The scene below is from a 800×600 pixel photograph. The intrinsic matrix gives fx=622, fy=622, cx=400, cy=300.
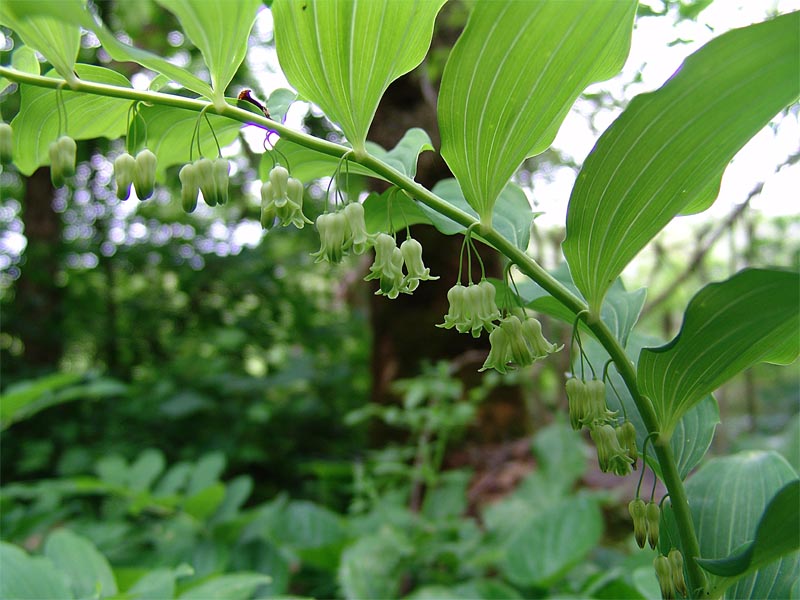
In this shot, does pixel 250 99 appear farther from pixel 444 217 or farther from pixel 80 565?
pixel 80 565

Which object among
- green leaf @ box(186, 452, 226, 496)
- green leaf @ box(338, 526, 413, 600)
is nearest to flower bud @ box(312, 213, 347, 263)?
green leaf @ box(338, 526, 413, 600)

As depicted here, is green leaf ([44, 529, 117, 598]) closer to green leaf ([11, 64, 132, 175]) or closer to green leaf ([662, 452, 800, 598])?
green leaf ([11, 64, 132, 175])

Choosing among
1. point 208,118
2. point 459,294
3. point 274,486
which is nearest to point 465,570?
point 459,294

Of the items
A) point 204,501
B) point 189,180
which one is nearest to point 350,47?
point 189,180

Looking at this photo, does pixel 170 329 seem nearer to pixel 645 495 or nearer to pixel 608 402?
pixel 645 495

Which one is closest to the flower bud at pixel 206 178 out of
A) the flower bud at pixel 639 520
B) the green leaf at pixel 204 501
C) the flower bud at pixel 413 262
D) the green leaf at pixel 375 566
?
the flower bud at pixel 413 262

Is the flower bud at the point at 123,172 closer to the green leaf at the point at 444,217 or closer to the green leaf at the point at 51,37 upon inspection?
the green leaf at the point at 51,37

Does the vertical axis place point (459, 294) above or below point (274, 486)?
above
